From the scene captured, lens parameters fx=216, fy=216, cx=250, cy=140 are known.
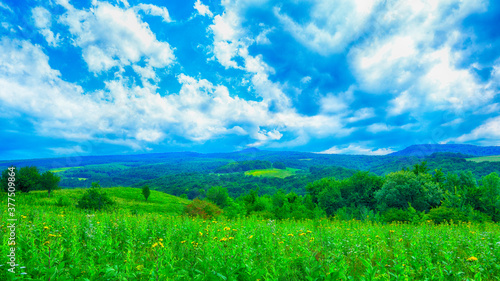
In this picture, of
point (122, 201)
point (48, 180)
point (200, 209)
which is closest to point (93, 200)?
point (200, 209)

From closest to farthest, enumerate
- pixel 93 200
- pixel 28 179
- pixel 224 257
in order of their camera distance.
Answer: pixel 224 257
pixel 93 200
pixel 28 179

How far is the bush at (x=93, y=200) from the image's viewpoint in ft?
73.7

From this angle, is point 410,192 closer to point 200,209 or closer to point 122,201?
point 200,209

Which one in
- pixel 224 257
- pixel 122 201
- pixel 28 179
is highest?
pixel 28 179

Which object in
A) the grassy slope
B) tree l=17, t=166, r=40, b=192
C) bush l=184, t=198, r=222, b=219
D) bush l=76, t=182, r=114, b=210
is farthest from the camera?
tree l=17, t=166, r=40, b=192

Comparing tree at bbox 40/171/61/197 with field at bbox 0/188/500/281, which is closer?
field at bbox 0/188/500/281

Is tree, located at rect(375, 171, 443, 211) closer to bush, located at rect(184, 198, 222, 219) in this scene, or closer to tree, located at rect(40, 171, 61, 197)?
bush, located at rect(184, 198, 222, 219)

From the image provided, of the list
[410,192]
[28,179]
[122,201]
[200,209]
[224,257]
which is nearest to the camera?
[224,257]

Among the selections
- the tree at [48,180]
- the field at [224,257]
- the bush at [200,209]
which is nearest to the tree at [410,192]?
the bush at [200,209]

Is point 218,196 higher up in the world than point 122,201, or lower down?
lower down

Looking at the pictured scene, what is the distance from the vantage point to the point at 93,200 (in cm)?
2289

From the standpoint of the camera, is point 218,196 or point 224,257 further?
point 218,196

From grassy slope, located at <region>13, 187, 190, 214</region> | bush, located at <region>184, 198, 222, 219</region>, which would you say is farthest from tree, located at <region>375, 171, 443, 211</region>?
grassy slope, located at <region>13, 187, 190, 214</region>

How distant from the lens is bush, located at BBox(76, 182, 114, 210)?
73.7 ft
